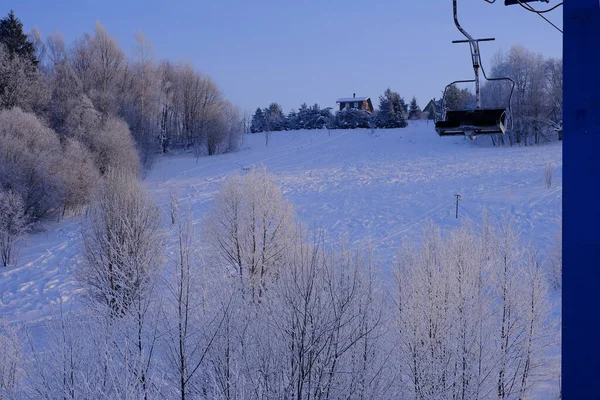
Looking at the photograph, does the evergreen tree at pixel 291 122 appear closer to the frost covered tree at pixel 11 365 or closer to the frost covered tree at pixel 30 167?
the frost covered tree at pixel 30 167

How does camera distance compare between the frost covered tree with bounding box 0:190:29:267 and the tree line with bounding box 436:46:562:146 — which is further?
the tree line with bounding box 436:46:562:146

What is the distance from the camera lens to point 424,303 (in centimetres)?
1455

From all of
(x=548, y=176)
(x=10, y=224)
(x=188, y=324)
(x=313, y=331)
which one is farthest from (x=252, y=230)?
(x=548, y=176)

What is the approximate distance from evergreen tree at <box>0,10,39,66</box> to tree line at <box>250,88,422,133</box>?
22199 millimetres

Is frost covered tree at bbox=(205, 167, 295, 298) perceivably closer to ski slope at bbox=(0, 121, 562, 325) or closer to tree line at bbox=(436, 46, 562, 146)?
ski slope at bbox=(0, 121, 562, 325)

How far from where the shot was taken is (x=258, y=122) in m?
60.5

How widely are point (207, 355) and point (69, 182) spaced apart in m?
18.8

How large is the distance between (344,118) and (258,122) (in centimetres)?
1042

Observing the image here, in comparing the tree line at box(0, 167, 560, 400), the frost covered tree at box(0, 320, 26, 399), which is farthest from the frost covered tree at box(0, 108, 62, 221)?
the frost covered tree at box(0, 320, 26, 399)

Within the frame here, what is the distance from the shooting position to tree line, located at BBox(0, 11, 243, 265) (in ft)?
87.9

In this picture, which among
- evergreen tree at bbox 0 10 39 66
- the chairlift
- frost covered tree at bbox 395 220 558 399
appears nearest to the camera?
the chairlift

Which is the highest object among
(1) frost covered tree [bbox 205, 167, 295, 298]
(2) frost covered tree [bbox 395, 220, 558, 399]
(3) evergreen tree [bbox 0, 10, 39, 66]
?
(3) evergreen tree [bbox 0, 10, 39, 66]

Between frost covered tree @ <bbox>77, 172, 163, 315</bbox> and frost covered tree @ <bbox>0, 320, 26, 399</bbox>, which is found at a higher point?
frost covered tree @ <bbox>77, 172, 163, 315</bbox>
